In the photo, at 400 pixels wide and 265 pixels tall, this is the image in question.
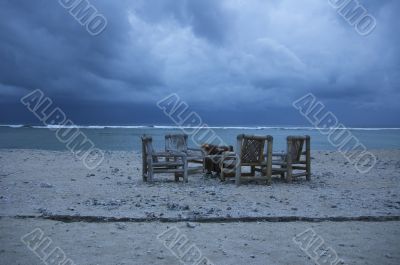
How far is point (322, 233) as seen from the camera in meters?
6.51

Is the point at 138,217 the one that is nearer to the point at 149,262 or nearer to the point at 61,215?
the point at 61,215

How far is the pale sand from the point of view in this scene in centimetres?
553

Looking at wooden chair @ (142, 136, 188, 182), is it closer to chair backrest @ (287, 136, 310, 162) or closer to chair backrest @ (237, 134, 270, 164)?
chair backrest @ (237, 134, 270, 164)

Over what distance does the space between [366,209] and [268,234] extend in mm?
3116

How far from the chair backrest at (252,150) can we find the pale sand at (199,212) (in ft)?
2.63

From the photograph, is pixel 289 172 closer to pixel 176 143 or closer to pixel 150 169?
pixel 176 143

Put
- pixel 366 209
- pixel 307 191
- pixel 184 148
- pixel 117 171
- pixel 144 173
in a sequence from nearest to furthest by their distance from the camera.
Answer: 1. pixel 366 209
2. pixel 307 191
3. pixel 144 173
4. pixel 184 148
5. pixel 117 171

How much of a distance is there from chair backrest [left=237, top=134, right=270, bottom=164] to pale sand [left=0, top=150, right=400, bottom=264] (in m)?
0.80

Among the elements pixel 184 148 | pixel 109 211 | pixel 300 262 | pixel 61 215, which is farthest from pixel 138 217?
pixel 184 148

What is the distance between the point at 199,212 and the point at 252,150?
14.4 ft

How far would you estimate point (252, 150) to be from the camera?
1171cm

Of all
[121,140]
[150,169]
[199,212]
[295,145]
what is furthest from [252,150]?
[121,140]

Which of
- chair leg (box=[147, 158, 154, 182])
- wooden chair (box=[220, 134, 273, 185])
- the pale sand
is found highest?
wooden chair (box=[220, 134, 273, 185])

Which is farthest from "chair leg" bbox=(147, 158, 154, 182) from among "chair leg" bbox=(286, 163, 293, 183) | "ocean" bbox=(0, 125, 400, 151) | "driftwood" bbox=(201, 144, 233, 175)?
"ocean" bbox=(0, 125, 400, 151)
